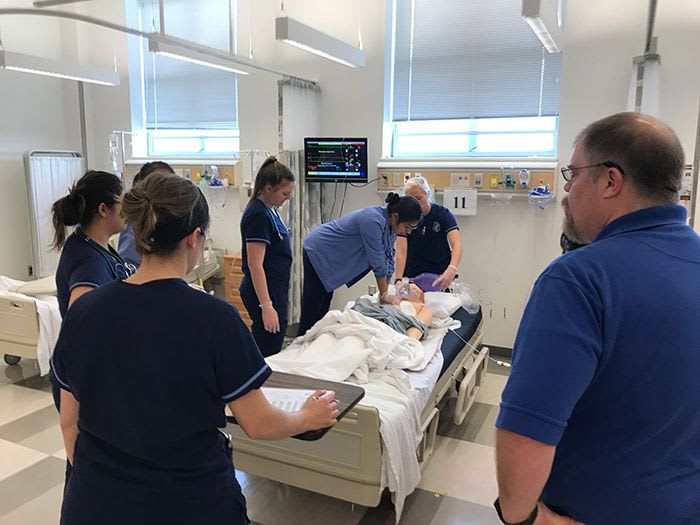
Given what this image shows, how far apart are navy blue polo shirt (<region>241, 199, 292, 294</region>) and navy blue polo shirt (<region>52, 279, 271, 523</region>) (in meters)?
1.72

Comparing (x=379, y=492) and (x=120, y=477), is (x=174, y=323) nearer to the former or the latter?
(x=120, y=477)

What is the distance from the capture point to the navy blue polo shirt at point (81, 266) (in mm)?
1546

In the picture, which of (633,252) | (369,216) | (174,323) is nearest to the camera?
(633,252)

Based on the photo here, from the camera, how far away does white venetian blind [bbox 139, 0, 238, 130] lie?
18.0ft

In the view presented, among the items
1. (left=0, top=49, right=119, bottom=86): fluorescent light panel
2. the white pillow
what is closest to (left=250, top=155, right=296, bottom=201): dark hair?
the white pillow

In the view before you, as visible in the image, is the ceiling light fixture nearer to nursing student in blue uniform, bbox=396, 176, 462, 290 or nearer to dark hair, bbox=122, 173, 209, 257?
nursing student in blue uniform, bbox=396, 176, 462, 290

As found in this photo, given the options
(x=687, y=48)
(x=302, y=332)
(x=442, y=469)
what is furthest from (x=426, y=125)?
(x=442, y=469)

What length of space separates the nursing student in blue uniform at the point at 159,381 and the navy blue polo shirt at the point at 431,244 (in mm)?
2858

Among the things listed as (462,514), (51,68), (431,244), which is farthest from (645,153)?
(51,68)

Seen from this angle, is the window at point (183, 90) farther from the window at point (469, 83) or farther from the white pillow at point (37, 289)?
the white pillow at point (37, 289)

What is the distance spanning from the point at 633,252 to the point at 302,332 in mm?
2668

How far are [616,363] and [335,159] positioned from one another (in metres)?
3.84

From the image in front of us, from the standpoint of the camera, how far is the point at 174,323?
106 cm

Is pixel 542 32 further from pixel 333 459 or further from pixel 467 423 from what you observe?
pixel 333 459
